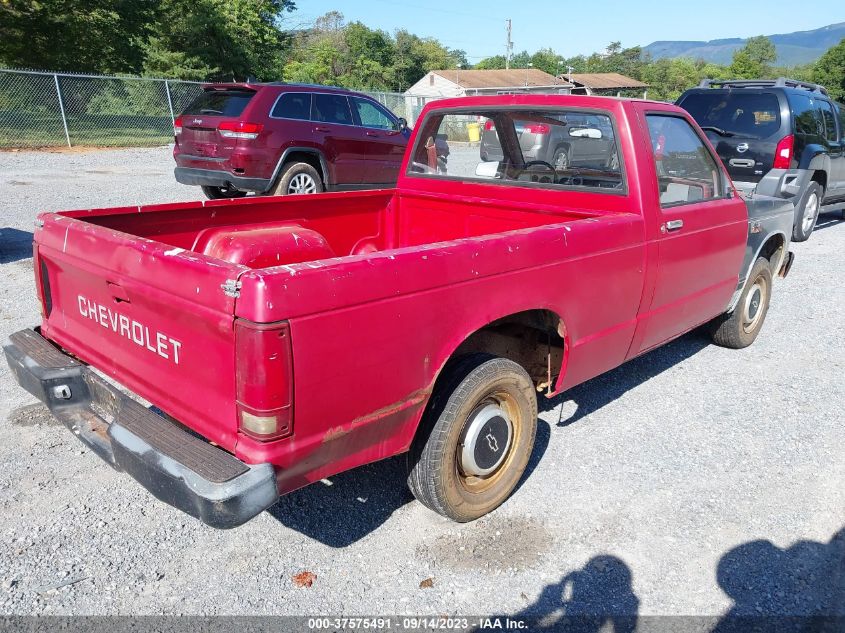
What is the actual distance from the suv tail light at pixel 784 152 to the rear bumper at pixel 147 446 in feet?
28.3

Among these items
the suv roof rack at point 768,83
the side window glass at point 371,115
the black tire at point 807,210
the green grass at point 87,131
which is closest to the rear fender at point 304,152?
the side window glass at point 371,115

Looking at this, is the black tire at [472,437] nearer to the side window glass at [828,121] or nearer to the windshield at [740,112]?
the windshield at [740,112]

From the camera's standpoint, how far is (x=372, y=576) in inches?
106

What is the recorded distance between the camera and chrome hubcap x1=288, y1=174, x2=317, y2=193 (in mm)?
9398

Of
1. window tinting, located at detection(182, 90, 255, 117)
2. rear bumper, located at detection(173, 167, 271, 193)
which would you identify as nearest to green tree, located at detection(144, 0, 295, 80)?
window tinting, located at detection(182, 90, 255, 117)

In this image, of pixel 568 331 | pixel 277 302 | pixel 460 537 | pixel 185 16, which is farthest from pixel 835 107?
pixel 185 16

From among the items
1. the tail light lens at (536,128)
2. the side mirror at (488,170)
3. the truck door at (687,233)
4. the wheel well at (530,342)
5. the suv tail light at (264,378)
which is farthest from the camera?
the side mirror at (488,170)

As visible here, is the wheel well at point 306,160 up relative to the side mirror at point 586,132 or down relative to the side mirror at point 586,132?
down

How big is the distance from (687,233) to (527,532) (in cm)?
200

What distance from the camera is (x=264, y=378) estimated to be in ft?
6.72

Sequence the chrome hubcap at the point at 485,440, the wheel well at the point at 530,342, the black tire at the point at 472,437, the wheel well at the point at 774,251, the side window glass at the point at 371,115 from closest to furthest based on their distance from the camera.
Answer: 1. the black tire at the point at 472,437
2. the chrome hubcap at the point at 485,440
3. the wheel well at the point at 530,342
4. the wheel well at the point at 774,251
5. the side window glass at the point at 371,115

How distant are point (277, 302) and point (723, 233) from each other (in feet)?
10.8

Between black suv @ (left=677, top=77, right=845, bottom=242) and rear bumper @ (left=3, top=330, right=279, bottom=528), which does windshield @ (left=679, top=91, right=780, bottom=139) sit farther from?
rear bumper @ (left=3, top=330, right=279, bottom=528)

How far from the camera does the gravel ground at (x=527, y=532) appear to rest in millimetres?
2588
